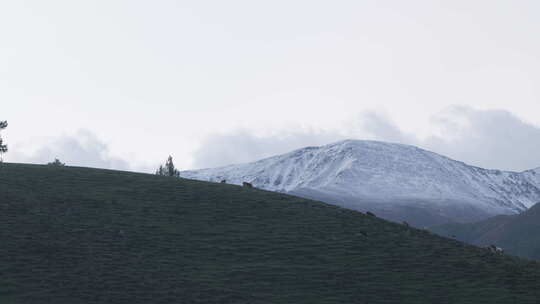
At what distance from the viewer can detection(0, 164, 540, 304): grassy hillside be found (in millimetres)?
51844

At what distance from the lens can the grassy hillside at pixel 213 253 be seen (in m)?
51.8

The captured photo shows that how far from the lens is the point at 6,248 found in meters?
57.5

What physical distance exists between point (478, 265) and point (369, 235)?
10.3 metres

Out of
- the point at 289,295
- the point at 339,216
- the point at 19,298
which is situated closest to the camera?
the point at 19,298

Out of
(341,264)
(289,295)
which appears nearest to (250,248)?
(341,264)

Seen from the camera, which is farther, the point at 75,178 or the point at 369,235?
the point at 75,178

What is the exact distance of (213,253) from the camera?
61094 millimetres

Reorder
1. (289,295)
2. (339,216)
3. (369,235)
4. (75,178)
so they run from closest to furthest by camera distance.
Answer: (289,295) → (369,235) → (339,216) → (75,178)

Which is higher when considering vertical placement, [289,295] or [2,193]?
[2,193]

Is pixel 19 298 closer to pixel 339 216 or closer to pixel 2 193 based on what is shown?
pixel 2 193

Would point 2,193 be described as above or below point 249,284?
above

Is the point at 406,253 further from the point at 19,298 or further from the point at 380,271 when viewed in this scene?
the point at 19,298

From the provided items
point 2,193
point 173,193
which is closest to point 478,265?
point 173,193

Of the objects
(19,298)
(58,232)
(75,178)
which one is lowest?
(19,298)
